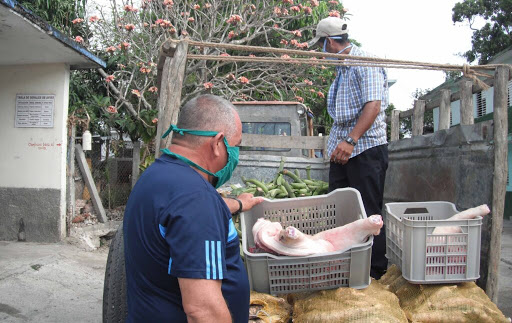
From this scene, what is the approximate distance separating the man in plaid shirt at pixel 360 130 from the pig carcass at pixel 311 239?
2.82 feet

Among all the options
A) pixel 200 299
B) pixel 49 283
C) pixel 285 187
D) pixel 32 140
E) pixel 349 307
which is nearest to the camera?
pixel 200 299

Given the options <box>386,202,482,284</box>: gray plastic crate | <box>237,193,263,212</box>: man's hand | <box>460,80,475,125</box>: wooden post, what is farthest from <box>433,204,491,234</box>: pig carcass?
<box>460,80,475,125</box>: wooden post

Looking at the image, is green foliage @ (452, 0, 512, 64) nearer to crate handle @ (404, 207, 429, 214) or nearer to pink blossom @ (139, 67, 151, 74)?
pink blossom @ (139, 67, 151, 74)

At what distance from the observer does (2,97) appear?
6.86m

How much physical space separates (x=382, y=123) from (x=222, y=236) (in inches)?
90.3

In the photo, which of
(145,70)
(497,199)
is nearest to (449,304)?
(497,199)

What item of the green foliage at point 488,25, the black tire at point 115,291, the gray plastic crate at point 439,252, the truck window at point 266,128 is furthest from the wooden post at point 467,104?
the green foliage at point 488,25

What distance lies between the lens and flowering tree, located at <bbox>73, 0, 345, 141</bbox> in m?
9.88

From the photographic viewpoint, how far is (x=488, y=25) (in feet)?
67.5

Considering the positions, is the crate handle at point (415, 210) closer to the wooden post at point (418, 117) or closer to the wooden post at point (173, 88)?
the wooden post at point (173, 88)

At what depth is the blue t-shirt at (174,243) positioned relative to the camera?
4.89 feet

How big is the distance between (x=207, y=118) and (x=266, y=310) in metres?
1.27

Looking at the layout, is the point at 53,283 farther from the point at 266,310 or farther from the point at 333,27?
the point at 333,27

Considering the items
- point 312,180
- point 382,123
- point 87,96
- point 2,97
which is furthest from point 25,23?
point 87,96
